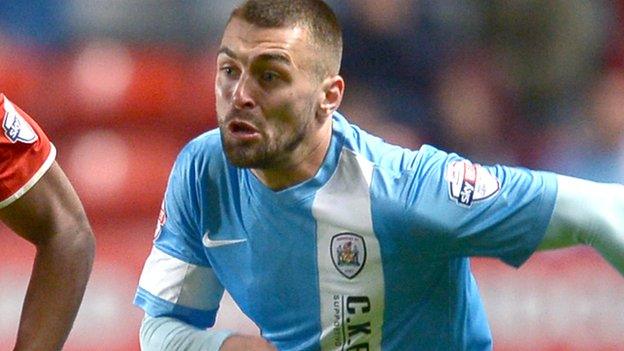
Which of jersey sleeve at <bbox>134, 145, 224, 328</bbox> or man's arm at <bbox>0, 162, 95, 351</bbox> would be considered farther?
jersey sleeve at <bbox>134, 145, 224, 328</bbox>

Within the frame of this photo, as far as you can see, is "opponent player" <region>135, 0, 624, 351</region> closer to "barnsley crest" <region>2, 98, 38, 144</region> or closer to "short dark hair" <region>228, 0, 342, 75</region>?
Answer: "short dark hair" <region>228, 0, 342, 75</region>

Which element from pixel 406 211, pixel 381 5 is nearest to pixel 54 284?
pixel 406 211

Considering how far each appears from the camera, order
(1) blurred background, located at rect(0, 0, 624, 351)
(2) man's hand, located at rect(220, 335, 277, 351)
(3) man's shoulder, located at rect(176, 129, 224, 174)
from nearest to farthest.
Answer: (2) man's hand, located at rect(220, 335, 277, 351) < (3) man's shoulder, located at rect(176, 129, 224, 174) < (1) blurred background, located at rect(0, 0, 624, 351)

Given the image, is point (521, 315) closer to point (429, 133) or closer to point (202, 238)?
point (429, 133)

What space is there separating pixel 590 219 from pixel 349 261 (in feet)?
1.76

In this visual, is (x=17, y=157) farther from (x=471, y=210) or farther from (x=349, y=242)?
(x=471, y=210)

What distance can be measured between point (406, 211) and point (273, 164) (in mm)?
305

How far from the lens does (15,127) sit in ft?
10.8

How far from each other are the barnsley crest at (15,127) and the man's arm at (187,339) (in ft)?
1.66

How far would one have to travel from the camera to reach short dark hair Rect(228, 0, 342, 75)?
328cm

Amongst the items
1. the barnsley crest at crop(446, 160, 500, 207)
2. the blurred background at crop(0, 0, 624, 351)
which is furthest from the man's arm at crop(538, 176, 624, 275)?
the blurred background at crop(0, 0, 624, 351)

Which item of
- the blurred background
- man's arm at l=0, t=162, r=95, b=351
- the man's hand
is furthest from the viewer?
the blurred background

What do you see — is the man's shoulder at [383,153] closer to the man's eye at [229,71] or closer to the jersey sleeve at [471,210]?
the jersey sleeve at [471,210]

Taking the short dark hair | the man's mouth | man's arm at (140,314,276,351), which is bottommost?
man's arm at (140,314,276,351)
